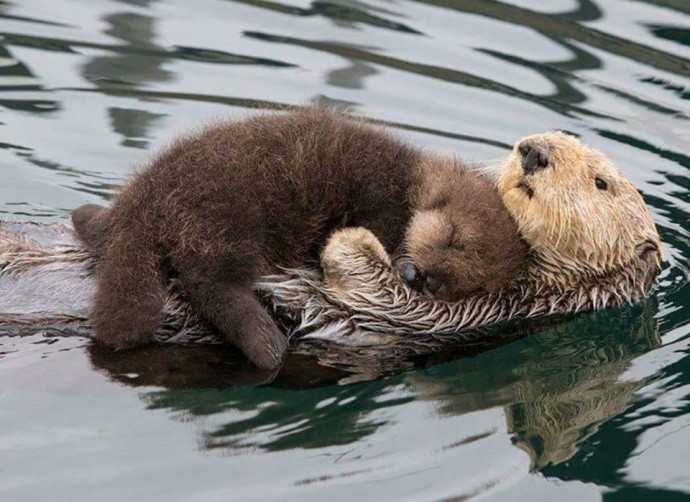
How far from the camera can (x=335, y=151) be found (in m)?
5.76

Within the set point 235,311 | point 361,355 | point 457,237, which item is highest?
point 457,237

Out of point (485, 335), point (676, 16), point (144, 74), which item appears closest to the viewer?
point (485, 335)

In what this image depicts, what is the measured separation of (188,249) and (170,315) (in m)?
0.40

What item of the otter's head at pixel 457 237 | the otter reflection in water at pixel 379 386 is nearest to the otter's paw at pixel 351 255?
the otter's head at pixel 457 237

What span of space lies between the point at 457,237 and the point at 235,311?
105cm

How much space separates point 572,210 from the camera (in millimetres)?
6027

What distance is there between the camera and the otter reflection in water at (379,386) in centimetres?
527

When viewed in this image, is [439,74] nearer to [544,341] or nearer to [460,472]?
[544,341]

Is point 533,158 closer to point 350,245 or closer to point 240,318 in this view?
point 350,245

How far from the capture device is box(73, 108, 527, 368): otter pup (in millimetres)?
5465

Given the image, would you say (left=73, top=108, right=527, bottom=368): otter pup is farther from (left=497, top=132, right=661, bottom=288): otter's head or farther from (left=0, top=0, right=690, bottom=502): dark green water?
(left=0, top=0, right=690, bottom=502): dark green water

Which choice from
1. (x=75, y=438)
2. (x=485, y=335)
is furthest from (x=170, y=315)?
(x=485, y=335)

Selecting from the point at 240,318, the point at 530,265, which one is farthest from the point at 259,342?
the point at 530,265

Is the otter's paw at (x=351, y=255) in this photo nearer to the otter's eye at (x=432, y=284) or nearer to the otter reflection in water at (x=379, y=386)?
the otter's eye at (x=432, y=284)
